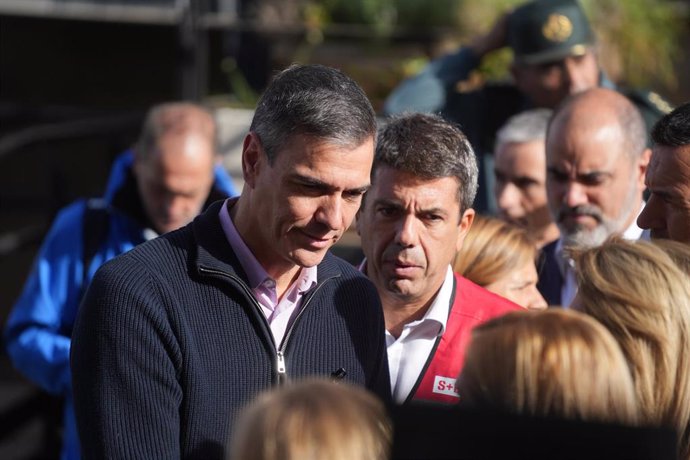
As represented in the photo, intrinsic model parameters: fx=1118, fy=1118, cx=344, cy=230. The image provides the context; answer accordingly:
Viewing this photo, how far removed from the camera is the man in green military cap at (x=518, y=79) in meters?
5.05

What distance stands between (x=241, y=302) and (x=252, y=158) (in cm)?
35

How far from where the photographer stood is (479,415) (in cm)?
190

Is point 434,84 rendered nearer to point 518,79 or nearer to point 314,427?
point 518,79

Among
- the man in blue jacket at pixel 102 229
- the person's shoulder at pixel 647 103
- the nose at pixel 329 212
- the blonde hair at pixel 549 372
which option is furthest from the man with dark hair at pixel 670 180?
the man in blue jacket at pixel 102 229

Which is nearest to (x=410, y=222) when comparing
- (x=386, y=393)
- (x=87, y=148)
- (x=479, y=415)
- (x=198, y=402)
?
(x=386, y=393)

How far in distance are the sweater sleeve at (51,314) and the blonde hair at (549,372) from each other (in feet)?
6.95

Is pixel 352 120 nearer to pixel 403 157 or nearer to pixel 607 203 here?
pixel 403 157

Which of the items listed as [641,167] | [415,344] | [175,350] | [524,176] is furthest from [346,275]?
[524,176]

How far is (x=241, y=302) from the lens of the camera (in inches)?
101

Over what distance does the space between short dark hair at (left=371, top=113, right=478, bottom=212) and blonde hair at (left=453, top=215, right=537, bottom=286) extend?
42 centimetres

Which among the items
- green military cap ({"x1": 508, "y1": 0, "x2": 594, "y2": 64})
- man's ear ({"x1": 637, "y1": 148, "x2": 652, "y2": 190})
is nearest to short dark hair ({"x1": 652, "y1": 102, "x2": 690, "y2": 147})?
man's ear ({"x1": 637, "y1": 148, "x2": 652, "y2": 190})

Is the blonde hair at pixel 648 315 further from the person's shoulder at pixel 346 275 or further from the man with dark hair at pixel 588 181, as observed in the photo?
the man with dark hair at pixel 588 181

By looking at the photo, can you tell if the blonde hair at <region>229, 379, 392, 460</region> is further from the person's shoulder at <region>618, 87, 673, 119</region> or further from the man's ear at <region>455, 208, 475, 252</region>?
the person's shoulder at <region>618, 87, 673, 119</region>

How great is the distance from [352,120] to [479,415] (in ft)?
3.04
